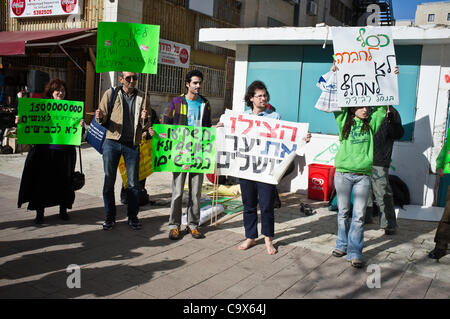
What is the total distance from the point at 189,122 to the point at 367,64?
2339mm

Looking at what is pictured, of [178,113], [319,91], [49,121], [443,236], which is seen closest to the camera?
[443,236]

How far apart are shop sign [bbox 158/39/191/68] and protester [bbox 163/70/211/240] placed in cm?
1222

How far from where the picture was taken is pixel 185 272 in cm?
420

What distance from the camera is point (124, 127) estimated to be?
17.3 ft

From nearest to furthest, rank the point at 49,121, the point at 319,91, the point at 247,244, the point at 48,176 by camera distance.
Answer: the point at 247,244
the point at 49,121
the point at 48,176
the point at 319,91

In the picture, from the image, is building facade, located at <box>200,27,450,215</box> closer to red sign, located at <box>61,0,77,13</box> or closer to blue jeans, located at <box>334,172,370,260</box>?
blue jeans, located at <box>334,172,370,260</box>

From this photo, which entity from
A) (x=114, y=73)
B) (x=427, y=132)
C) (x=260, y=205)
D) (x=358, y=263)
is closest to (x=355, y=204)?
(x=358, y=263)

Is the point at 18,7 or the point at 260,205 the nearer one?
the point at 260,205

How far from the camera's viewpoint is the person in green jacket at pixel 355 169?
4.61 meters

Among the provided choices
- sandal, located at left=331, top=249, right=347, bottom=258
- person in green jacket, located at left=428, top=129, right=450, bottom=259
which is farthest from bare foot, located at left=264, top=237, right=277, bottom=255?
person in green jacket, located at left=428, top=129, right=450, bottom=259

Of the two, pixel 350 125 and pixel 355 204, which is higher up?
pixel 350 125

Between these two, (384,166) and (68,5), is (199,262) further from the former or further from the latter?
(68,5)

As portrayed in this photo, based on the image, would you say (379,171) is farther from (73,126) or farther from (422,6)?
(422,6)

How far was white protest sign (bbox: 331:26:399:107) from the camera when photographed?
15.7 ft
